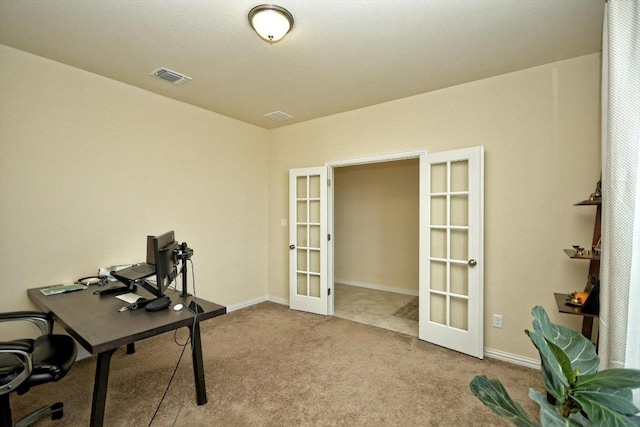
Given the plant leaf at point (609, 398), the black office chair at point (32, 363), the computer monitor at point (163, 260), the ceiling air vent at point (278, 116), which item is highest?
the ceiling air vent at point (278, 116)

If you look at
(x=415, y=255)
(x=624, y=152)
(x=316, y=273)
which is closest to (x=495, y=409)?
Answer: (x=624, y=152)

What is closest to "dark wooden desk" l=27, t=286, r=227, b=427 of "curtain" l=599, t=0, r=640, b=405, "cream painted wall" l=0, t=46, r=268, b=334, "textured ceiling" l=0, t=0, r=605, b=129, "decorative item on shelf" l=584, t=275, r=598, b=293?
"cream painted wall" l=0, t=46, r=268, b=334

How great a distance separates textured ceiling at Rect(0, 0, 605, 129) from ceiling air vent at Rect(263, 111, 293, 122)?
698mm

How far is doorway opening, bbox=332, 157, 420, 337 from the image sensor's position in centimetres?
504

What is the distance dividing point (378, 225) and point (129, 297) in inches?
165

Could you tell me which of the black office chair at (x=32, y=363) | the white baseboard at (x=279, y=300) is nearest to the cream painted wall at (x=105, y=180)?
the white baseboard at (x=279, y=300)

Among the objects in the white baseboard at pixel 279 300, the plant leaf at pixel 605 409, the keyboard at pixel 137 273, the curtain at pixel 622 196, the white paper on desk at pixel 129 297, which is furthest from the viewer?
the white baseboard at pixel 279 300

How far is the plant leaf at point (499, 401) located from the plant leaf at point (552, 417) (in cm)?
7

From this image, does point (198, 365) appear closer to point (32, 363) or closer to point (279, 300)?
point (32, 363)

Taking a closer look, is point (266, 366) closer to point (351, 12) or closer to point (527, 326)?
point (527, 326)

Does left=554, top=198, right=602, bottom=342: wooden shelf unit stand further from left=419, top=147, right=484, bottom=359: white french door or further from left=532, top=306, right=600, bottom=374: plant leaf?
left=532, top=306, right=600, bottom=374: plant leaf

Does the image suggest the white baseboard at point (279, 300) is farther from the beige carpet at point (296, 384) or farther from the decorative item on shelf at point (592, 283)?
the decorative item on shelf at point (592, 283)

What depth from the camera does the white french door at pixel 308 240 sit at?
396cm

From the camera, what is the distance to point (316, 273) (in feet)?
13.3
